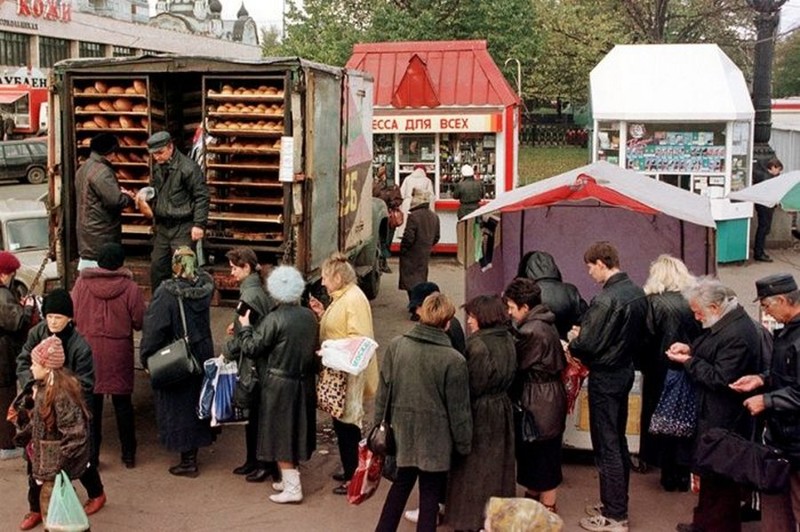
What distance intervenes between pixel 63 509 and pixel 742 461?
3.96 m

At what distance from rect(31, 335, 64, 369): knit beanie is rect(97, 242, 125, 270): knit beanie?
161 centimetres

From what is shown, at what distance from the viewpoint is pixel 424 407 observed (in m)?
5.71

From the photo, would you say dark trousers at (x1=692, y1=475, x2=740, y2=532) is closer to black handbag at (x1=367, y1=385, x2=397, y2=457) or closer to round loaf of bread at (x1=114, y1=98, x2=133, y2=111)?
black handbag at (x1=367, y1=385, x2=397, y2=457)

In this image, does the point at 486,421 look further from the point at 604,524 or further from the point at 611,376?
the point at 604,524

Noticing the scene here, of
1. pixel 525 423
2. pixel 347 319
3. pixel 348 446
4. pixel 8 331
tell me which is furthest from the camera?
pixel 8 331

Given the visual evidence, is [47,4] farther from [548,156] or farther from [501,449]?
[501,449]

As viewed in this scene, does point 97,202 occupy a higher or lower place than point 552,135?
lower

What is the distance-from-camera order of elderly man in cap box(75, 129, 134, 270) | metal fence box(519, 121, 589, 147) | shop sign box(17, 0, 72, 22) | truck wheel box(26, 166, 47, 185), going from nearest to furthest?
1. elderly man in cap box(75, 129, 134, 270)
2. truck wheel box(26, 166, 47, 185)
3. metal fence box(519, 121, 589, 147)
4. shop sign box(17, 0, 72, 22)

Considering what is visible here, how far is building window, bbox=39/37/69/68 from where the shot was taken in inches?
1977

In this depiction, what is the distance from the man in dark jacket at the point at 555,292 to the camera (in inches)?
289

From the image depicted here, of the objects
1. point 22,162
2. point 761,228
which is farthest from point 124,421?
point 22,162

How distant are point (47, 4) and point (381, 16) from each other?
26.4 m

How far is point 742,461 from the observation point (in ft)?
18.4

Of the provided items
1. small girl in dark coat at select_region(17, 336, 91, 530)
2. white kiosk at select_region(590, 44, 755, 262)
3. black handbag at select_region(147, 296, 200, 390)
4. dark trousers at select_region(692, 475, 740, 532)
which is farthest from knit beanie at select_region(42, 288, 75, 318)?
white kiosk at select_region(590, 44, 755, 262)
